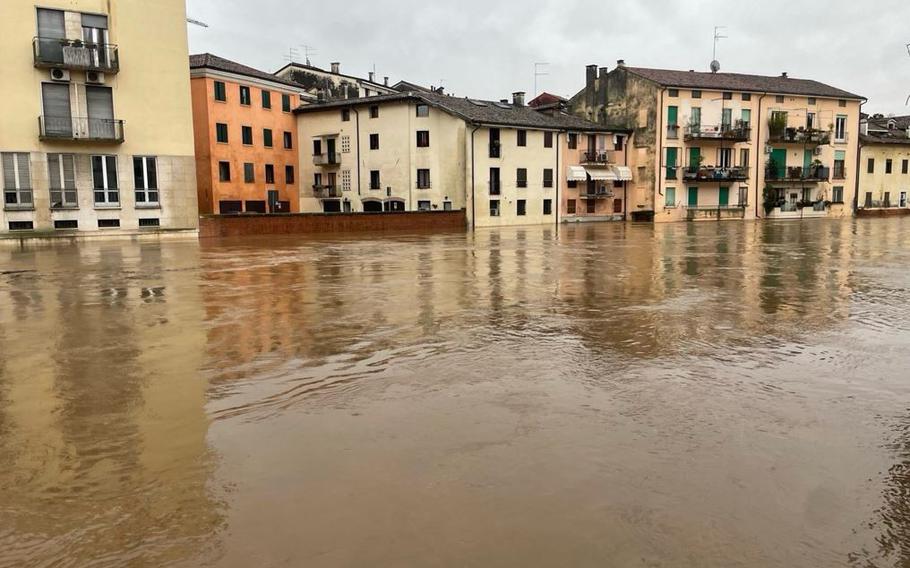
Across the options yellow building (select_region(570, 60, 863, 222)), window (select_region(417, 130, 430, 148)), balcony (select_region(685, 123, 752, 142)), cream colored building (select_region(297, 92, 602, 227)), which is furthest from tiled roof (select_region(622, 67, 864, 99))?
window (select_region(417, 130, 430, 148))

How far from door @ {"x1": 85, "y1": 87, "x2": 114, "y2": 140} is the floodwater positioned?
2465 cm

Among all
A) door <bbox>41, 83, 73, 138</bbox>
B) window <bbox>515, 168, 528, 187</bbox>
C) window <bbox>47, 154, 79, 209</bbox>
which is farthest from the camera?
window <bbox>515, 168, 528, 187</bbox>

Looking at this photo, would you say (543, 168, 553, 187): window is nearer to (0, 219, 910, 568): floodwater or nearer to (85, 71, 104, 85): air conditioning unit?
(85, 71, 104, 85): air conditioning unit

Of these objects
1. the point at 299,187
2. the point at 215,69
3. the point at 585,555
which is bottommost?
the point at 585,555

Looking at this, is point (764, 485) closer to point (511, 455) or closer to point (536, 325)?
point (511, 455)

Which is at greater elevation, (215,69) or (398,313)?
A: (215,69)

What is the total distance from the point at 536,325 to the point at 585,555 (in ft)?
20.2

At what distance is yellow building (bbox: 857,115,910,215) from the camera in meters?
66.4

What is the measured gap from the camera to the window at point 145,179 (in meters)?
34.1

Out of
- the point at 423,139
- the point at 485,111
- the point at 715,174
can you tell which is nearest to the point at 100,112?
the point at 423,139

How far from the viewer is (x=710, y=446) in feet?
16.4

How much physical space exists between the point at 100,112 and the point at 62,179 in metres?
3.71

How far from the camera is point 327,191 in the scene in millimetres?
53531

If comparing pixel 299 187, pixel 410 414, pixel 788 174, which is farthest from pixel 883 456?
pixel 788 174
